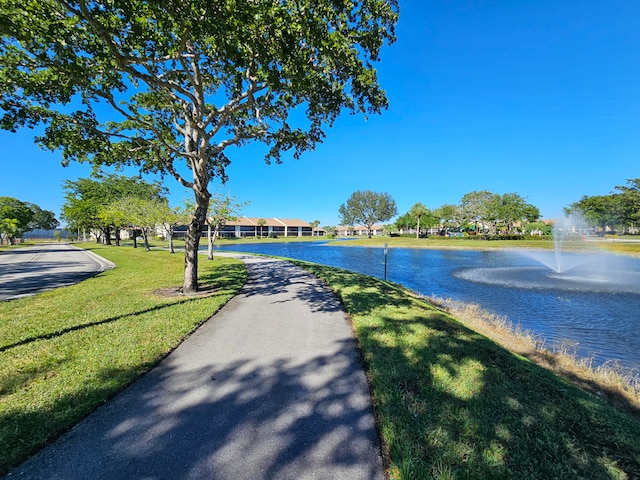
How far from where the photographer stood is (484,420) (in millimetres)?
2943

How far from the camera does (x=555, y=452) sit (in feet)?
8.33

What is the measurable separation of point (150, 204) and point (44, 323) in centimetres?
2337

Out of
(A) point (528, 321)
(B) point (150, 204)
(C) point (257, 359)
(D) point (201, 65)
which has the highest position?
(D) point (201, 65)

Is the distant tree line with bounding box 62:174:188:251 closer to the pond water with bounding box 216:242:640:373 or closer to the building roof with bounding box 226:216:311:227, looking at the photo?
the pond water with bounding box 216:242:640:373

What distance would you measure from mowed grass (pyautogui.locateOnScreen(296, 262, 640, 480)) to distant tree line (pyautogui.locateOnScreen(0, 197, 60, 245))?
57.5 metres

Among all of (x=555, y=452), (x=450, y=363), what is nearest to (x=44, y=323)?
(x=450, y=363)

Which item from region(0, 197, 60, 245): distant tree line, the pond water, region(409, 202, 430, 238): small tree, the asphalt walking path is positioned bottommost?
the pond water

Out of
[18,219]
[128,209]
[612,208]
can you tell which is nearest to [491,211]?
[612,208]

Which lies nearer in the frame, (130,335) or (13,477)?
(13,477)

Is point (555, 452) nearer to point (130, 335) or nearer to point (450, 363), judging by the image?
point (450, 363)

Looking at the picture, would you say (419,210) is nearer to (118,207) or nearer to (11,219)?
(118,207)

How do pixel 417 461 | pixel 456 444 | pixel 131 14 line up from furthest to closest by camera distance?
pixel 131 14
pixel 456 444
pixel 417 461

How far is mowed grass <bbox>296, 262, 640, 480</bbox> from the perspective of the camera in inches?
94.2

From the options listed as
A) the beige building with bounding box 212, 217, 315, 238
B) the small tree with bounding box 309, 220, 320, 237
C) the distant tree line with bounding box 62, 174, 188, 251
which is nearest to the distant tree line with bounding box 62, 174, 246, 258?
the distant tree line with bounding box 62, 174, 188, 251
